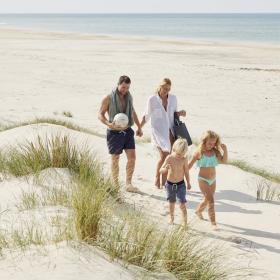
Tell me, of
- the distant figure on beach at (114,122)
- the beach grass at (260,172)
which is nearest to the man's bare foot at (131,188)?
the distant figure on beach at (114,122)

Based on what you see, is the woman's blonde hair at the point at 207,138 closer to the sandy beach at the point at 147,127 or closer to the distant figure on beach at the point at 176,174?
the distant figure on beach at the point at 176,174

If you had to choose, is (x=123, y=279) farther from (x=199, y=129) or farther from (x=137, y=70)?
(x=137, y=70)

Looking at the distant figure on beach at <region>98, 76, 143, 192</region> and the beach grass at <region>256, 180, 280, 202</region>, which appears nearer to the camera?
the distant figure on beach at <region>98, 76, 143, 192</region>

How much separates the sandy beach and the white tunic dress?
681 mm

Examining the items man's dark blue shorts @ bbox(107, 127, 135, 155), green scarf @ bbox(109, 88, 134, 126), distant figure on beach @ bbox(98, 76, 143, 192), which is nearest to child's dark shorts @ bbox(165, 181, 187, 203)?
distant figure on beach @ bbox(98, 76, 143, 192)

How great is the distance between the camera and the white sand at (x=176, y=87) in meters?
12.7

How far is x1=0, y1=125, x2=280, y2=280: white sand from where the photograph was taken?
15.2 feet

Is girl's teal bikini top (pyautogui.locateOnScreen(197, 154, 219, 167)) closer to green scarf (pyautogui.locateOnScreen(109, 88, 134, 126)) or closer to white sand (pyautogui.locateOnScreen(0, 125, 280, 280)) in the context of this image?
white sand (pyautogui.locateOnScreen(0, 125, 280, 280))

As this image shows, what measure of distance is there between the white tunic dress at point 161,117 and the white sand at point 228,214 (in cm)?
68

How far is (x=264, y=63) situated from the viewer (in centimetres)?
2758

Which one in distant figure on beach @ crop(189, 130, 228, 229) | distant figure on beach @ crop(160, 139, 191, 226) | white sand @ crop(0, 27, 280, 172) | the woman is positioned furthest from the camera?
white sand @ crop(0, 27, 280, 172)

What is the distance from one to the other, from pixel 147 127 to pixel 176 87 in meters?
6.70

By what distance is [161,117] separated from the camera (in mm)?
7078

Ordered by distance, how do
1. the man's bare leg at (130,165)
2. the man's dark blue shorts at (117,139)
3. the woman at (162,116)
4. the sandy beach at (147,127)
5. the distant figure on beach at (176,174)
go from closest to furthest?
the sandy beach at (147,127) → the distant figure on beach at (176,174) → the man's dark blue shorts at (117,139) → the man's bare leg at (130,165) → the woman at (162,116)
